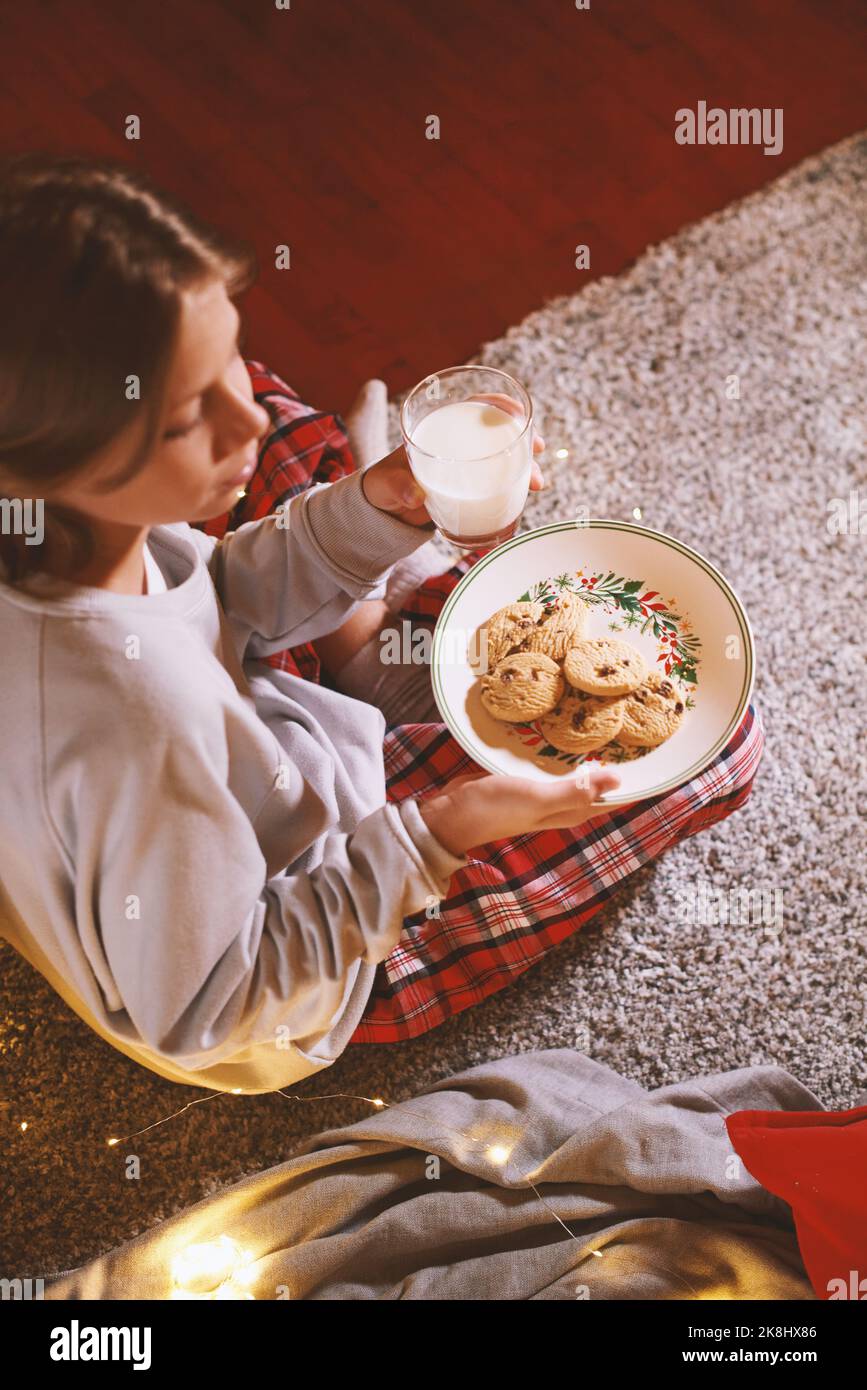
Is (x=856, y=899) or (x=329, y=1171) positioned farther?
(x=856, y=899)

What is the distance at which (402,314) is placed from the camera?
2.11 m

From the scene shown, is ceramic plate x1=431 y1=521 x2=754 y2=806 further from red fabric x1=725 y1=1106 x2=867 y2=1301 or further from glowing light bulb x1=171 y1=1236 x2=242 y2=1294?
glowing light bulb x1=171 y1=1236 x2=242 y2=1294

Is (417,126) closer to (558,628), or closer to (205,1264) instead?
(558,628)

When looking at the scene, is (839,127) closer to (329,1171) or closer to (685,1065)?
(685,1065)

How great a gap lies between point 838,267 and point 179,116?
54.4 inches

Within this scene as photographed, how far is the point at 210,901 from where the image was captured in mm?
876

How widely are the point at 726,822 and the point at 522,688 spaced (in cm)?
60

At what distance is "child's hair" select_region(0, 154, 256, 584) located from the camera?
0.70 metres

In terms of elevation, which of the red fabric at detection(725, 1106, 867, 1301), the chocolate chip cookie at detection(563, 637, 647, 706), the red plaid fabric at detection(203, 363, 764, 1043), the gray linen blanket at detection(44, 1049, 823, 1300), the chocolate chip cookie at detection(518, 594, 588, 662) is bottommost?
the gray linen blanket at detection(44, 1049, 823, 1300)

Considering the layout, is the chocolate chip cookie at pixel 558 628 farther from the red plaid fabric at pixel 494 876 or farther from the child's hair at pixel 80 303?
the child's hair at pixel 80 303

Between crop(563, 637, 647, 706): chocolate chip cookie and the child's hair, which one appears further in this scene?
crop(563, 637, 647, 706): chocolate chip cookie

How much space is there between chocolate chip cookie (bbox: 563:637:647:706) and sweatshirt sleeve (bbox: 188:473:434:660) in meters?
0.20

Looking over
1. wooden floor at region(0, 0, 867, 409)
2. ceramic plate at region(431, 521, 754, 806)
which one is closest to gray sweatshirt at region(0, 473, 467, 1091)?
ceramic plate at region(431, 521, 754, 806)

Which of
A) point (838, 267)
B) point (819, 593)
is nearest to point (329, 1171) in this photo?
point (819, 593)
